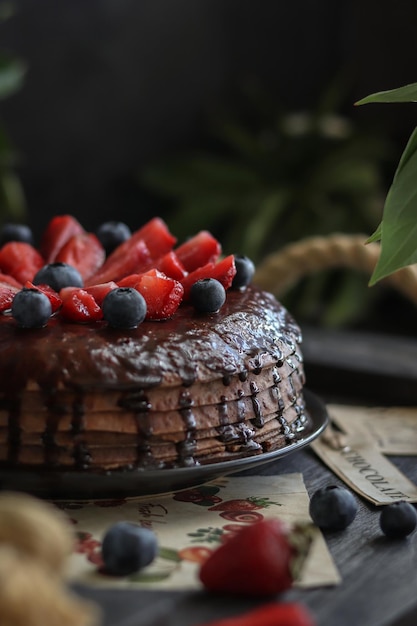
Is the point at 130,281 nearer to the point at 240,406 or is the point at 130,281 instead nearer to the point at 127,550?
the point at 240,406

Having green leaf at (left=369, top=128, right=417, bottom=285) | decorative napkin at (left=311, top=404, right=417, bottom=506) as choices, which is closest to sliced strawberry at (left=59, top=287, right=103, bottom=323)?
green leaf at (left=369, top=128, right=417, bottom=285)

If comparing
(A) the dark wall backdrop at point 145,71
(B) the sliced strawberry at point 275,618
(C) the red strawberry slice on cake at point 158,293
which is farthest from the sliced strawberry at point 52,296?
(A) the dark wall backdrop at point 145,71

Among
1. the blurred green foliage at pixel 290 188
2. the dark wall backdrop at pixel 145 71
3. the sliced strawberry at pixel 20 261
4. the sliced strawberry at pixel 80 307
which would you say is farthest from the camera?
the blurred green foliage at pixel 290 188

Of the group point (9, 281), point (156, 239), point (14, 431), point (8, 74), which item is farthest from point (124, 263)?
point (8, 74)

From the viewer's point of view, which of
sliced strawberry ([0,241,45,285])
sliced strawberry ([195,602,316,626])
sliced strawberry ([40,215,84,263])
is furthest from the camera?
sliced strawberry ([40,215,84,263])

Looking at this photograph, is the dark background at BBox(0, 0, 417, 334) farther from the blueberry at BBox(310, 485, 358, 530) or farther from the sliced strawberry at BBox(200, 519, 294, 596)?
the sliced strawberry at BBox(200, 519, 294, 596)

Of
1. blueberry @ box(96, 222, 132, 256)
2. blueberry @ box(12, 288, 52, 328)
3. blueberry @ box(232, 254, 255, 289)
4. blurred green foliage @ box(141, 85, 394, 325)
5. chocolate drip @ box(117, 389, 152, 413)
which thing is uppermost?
blueberry @ box(12, 288, 52, 328)

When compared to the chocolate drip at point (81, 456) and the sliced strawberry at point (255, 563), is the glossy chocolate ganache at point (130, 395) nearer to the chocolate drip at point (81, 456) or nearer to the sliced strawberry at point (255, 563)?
the chocolate drip at point (81, 456)

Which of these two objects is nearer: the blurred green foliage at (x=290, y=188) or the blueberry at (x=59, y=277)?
the blueberry at (x=59, y=277)
